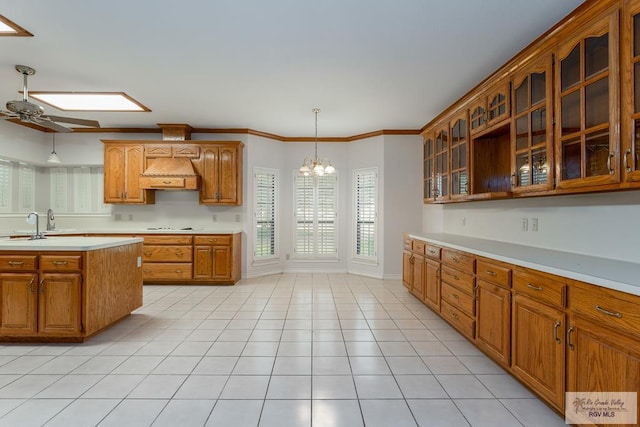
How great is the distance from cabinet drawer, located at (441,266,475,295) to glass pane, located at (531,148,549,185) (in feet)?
3.29

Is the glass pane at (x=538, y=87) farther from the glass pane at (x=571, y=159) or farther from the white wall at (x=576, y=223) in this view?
the white wall at (x=576, y=223)

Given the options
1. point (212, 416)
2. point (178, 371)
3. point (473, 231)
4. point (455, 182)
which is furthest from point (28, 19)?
point (473, 231)

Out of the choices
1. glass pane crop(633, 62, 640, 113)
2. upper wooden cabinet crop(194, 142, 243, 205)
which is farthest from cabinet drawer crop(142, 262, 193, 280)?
glass pane crop(633, 62, 640, 113)

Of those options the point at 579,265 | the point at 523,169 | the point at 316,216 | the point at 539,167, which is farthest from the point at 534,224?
the point at 316,216

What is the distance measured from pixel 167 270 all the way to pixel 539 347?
5.15 m

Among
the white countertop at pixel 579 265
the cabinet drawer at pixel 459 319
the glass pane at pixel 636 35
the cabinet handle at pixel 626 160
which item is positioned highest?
the glass pane at pixel 636 35

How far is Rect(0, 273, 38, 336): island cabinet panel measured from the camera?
2.96 metres

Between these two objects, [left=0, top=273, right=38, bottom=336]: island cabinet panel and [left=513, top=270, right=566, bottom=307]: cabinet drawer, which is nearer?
[left=513, top=270, right=566, bottom=307]: cabinet drawer

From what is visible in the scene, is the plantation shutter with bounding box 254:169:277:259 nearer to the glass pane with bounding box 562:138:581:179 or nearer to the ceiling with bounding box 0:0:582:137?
the ceiling with bounding box 0:0:582:137

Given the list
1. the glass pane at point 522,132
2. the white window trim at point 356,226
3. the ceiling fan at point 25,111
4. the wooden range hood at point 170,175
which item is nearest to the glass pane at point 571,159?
the glass pane at point 522,132

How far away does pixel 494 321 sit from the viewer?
2.56m

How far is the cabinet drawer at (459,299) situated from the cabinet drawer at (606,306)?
118cm

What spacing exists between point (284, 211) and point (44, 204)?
4.47 meters

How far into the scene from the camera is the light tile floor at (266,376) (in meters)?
1.97
